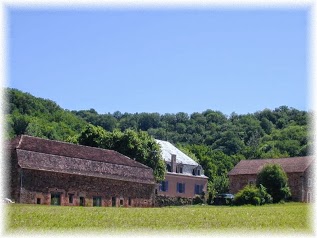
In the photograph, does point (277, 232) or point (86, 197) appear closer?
point (277, 232)

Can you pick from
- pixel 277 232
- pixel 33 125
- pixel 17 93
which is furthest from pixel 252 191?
pixel 17 93

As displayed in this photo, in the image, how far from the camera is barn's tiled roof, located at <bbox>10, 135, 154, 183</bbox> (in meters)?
36.7

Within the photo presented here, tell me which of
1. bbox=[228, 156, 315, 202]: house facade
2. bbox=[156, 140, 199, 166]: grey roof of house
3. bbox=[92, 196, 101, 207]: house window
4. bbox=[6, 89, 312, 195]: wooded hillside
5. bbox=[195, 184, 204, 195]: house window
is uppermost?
bbox=[6, 89, 312, 195]: wooded hillside

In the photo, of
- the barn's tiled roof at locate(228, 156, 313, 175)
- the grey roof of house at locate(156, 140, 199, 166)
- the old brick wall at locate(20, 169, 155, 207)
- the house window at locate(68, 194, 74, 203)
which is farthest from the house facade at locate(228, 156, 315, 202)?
the house window at locate(68, 194, 74, 203)

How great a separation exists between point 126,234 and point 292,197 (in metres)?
45.0

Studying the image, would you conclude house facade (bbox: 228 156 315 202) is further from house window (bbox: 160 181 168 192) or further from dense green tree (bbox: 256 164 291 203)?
house window (bbox: 160 181 168 192)

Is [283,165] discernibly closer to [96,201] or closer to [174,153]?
[174,153]

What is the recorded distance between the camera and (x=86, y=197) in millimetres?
39125

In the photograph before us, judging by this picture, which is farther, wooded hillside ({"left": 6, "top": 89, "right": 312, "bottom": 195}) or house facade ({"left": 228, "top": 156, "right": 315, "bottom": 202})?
wooded hillside ({"left": 6, "top": 89, "right": 312, "bottom": 195})

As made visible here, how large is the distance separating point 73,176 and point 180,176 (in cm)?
2345

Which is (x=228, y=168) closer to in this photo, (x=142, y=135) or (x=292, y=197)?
(x=292, y=197)

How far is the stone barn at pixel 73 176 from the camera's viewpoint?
117 ft

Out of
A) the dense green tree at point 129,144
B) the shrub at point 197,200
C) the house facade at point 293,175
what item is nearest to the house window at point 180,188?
the shrub at point 197,200

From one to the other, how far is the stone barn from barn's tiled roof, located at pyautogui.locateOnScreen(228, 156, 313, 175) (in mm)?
17626
